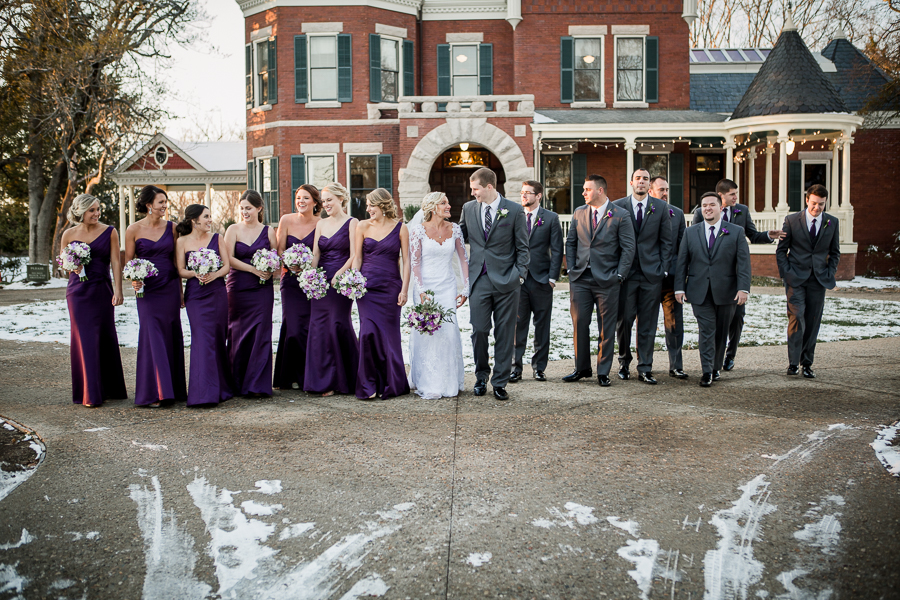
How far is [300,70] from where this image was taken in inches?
851

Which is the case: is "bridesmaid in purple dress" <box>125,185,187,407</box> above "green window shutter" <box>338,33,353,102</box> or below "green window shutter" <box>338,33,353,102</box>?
below

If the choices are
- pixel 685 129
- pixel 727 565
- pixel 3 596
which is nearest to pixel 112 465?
pixel 3 596

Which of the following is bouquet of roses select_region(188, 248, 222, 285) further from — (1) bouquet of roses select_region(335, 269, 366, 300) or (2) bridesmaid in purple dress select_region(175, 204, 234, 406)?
(1) bouquet of roses select_region(335, 269, 366, 300)

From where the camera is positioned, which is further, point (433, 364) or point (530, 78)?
point (530, 78)

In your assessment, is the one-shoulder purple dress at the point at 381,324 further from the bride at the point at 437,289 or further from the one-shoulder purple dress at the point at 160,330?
the one-shoulder purple dress at the point at 160,330

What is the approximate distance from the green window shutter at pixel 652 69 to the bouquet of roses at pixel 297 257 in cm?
1839

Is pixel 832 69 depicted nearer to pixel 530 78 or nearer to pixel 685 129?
pixel 685 129

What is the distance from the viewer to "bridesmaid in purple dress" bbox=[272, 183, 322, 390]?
24.0 feet

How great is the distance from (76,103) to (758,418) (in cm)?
2123

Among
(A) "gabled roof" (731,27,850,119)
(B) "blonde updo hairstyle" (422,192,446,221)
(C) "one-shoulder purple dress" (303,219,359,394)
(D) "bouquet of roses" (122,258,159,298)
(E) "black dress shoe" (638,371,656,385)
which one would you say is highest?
(A) "gabled roof" (731,27,850,119)

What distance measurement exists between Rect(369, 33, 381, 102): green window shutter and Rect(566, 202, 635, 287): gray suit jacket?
15645 mm

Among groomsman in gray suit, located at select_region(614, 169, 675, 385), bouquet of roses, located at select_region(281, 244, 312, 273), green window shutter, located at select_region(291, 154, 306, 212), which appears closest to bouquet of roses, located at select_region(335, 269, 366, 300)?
bouquet of roses, located at select_region(281, 244, 312, 273)

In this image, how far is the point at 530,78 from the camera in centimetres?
2281

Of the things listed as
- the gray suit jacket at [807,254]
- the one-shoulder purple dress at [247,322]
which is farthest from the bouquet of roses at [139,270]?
the gray suit jacket at [807,254]
